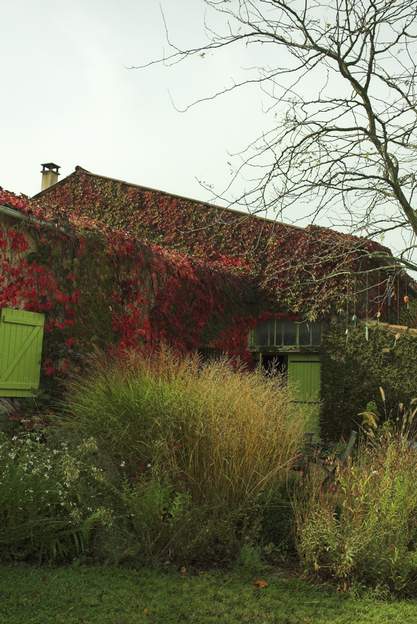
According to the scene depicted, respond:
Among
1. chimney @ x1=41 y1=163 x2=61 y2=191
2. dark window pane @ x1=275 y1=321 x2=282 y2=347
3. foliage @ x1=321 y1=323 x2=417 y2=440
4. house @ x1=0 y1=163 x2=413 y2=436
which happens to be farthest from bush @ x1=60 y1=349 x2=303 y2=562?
chimney @ x1=41 y1=163 x2=61 y2=191

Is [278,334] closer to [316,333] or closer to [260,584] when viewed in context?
A: [316,333]

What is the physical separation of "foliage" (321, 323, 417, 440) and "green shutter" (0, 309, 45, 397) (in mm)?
5934

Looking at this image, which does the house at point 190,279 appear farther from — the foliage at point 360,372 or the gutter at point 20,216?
the foliage at point 360,372

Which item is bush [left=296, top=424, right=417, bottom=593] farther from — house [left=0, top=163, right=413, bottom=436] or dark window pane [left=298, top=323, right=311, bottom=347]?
dark window pane [left=298, top=323, right=311, bottom=347]

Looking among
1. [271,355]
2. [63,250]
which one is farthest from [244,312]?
[63,250]

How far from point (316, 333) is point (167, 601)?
9.57 m

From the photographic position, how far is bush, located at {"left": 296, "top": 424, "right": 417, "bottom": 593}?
4.05 meters

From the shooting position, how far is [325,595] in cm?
393

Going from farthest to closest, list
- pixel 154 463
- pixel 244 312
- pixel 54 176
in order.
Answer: pixel 54 176, pixel 244 312, pixel 154 463

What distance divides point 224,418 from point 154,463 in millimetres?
647

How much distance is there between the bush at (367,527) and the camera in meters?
4.05

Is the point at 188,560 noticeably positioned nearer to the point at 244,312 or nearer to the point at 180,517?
the point at 180,517

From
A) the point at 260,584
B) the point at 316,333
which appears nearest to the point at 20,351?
the point at 260,584

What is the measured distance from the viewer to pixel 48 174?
17016 mm
